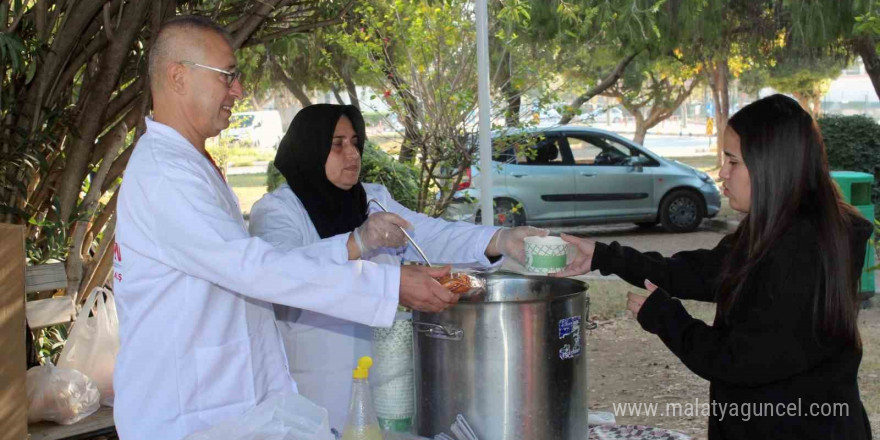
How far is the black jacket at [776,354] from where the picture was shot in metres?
2.13

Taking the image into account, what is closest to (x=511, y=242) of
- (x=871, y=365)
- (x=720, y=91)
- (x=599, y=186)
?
(x=871, y=365)

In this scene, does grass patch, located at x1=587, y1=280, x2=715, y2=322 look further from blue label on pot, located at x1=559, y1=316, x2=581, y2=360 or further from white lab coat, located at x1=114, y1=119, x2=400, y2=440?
white lab coat, located at x1=114, y1=119, x2=400, y2=440

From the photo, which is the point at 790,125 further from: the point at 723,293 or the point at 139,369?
the point at 139,369

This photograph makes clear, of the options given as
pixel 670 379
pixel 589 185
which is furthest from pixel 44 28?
pixel 589 185

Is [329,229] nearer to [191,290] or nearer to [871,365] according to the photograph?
[191,290]

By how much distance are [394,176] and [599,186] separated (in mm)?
6326

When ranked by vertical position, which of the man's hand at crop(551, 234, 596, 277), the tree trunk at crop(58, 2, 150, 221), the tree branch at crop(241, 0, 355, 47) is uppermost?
the tree branch at crop(241, 0, 355, 47)

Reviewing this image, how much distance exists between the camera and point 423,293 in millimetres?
2217

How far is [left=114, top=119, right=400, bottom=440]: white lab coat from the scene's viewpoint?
2115 mm

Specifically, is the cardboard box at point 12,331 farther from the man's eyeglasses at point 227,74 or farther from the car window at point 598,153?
the car window at point 598,153

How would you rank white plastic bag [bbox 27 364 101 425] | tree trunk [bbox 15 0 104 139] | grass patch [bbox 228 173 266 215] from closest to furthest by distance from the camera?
white plastic bag [bbox 27 364 101 425], tree trunk [bbox 15 0 104 139], grass patch [bbox 228 173 266 215]

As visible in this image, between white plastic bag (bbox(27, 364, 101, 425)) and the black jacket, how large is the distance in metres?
2.25

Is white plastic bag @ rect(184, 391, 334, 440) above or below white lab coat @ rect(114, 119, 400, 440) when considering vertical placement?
below

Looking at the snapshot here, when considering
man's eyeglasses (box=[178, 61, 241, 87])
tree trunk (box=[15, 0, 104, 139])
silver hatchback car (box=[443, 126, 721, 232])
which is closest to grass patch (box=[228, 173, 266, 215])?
silver hatchback car (box=[443, 126, 721, 232])
